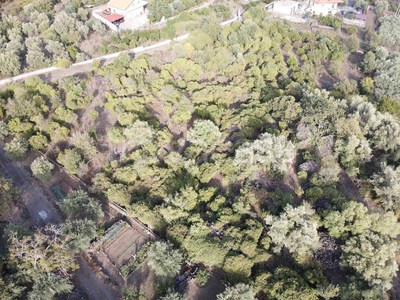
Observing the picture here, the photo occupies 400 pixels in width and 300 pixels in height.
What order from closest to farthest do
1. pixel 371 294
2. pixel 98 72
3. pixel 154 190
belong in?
pixel 371 294 < pixel 154 190 < pixel 98 72

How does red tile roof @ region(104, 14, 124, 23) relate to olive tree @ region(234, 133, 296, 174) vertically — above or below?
above

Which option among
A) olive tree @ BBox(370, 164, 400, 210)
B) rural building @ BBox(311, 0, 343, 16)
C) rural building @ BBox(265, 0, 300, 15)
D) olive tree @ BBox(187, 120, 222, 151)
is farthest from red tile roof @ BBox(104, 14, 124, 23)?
olive tree @ BBox(370, 164, 400, 210)

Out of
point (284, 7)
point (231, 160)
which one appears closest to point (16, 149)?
point (231, 160)

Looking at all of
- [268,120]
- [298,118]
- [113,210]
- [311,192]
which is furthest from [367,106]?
[113,210]

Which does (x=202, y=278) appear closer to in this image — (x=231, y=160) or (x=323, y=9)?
(x=231, y=160)

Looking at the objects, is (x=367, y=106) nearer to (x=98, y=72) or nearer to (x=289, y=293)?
(x=289, y=293)

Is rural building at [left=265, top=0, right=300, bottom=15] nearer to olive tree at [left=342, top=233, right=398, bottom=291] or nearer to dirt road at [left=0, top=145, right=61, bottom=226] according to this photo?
olive tree at [left=342, top=233, right=398, bottom=291]
